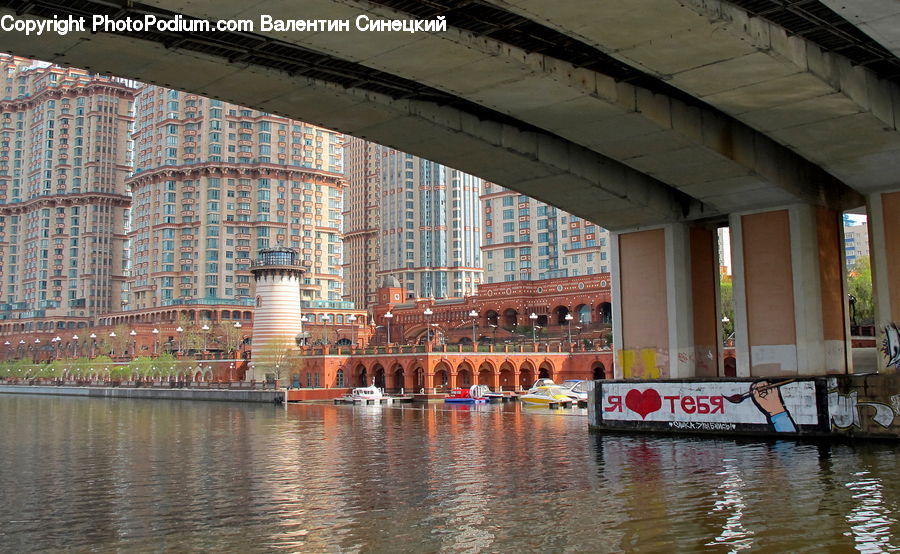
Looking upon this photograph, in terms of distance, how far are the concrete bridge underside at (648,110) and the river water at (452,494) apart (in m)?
6.19

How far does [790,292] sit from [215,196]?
14624 cm

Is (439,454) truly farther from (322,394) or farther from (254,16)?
(322,394)

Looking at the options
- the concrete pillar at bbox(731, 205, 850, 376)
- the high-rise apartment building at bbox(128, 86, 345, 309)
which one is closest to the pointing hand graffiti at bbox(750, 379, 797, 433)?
the concrete pillar at bbox(731, 205, 850, 376)

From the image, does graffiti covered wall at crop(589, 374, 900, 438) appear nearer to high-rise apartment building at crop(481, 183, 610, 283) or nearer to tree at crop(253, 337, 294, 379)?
tree at crop(253, 337, 294, 379)

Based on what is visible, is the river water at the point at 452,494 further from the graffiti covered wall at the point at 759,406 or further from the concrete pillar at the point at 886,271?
the concrete pillar at the point at 886,271

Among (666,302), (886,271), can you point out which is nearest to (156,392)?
(666,302)

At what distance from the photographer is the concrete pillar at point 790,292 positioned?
117 ft

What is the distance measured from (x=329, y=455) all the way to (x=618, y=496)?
53.8 ft

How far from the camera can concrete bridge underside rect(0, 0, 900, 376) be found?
21312mm

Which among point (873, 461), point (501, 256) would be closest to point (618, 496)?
point (873, 461)

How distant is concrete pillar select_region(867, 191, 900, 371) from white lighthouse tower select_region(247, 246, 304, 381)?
3074 inches

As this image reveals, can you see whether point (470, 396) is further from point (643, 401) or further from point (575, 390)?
point (643, 401)

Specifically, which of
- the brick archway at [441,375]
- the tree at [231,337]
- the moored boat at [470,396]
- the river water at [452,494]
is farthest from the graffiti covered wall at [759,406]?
the tree at [231,337]

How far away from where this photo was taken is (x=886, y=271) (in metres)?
33.7
